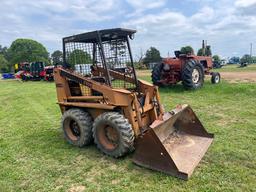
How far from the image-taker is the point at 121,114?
173 inches

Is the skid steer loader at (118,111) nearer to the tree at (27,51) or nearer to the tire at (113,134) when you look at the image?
the tire at (113,134)

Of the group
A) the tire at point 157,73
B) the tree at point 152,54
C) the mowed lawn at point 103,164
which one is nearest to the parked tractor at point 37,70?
the tire at point 157,73

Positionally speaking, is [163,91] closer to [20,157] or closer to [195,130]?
[195,130]

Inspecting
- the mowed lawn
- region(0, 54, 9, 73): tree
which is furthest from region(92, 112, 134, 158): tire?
region(0, 54, 9, 73): tree

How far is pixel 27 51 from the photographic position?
204 feet

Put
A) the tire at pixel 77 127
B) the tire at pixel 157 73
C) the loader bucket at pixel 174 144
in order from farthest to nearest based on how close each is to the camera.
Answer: the tire at pixel 157 73 → the tire at pixel 77 127 → the loader bucket at pixel 174 144

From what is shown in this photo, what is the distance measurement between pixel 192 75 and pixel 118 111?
7346 mm

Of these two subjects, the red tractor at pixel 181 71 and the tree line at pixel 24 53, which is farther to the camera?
the tree line at pixel 24 53

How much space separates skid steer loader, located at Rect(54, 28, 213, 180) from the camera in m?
4.12

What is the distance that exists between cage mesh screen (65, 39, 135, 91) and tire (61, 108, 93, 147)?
0.45 meters

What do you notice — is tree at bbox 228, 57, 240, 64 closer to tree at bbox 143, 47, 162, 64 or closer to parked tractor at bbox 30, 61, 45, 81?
tree at bbox 143, 47, 162, 64

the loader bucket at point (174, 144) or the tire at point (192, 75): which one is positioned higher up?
the tire at point (192, 75)

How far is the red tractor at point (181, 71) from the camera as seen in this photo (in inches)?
433

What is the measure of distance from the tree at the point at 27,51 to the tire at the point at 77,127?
5712cm
